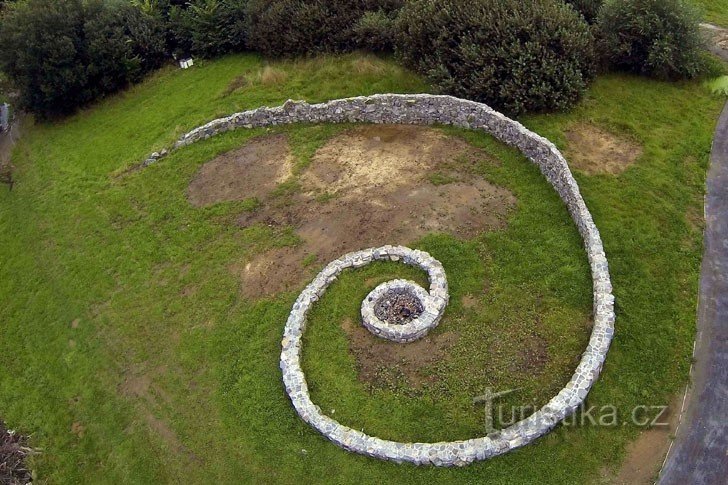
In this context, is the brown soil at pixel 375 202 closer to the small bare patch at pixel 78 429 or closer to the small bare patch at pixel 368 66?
the small bare patch at pixel 368 66

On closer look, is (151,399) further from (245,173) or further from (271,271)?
(245,173)

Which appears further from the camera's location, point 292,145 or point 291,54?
point 291,54

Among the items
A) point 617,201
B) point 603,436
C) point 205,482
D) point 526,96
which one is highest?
point 526,96

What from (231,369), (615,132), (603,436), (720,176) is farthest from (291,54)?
(603,436)

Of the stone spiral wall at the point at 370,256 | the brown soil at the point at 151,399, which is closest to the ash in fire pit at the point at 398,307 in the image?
the stone spiral wall at the point at 370,256

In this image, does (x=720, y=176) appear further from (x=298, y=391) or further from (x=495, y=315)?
(x=298, y=391)

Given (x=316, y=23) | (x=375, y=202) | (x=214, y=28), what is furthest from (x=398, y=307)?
(x=214, y=28)
